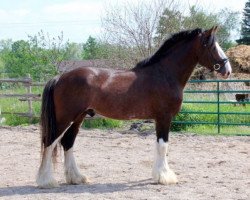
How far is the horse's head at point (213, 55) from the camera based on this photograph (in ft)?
18.4

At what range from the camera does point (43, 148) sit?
5.52 m

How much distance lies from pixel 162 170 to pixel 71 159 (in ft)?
3.90

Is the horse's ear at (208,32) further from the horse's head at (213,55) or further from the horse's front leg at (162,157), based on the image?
the horse's front leg at (162,157)

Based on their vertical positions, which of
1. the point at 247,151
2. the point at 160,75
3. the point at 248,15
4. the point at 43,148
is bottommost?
the point at 247,151

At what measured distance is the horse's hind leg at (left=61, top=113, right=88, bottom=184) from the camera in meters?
5.61

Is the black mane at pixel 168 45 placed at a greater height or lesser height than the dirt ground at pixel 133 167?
greater

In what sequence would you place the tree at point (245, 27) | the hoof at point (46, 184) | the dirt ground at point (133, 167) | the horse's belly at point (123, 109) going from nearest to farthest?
1. the dirt ground at point (133, 167)
2. the hoof at point (46, 184)
3. the horse's belly at point (123, 109)
4. the tree at point (245, 27)

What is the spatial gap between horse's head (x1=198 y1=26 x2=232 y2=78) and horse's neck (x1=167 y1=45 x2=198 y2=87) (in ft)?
0.62

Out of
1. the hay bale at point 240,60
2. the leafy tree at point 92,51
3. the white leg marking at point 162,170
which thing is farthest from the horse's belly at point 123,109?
the hay bale at point 240,60

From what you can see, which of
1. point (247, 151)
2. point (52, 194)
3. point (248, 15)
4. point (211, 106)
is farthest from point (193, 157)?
point (248, 15)

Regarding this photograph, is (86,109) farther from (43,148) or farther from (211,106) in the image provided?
(211,106)

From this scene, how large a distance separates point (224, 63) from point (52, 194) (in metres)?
2.69

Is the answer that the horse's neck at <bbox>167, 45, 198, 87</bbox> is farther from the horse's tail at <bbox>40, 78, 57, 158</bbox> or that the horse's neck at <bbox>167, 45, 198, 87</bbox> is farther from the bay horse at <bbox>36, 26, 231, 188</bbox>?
the horse's tail at <bbox>40, 78, 57, 158</bbox>

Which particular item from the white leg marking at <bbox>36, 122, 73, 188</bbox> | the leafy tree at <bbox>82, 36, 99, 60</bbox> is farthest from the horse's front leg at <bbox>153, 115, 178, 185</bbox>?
the leafy tree at <bbox>82, 36, 99, 60</bbox>
